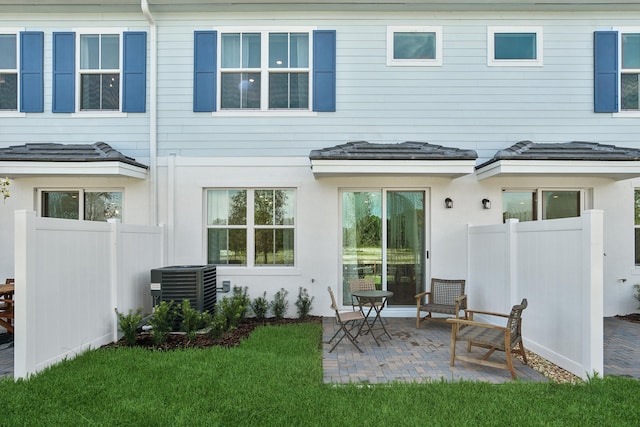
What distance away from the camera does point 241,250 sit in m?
7.61

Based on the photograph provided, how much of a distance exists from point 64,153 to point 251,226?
11.6ft

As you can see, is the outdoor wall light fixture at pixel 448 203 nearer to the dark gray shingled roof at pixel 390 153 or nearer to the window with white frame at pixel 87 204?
the dark gray shingled roof at pixel 390 153

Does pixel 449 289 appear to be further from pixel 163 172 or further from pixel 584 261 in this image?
pixel 163 172

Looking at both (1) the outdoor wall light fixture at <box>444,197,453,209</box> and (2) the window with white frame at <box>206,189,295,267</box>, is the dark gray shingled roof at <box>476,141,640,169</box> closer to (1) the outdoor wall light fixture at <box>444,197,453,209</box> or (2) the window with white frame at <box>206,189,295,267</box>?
(1) the outdoor wall light fixture at <box>444,197,453,209</box>

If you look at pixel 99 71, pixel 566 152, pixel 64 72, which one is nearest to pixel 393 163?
pixel 566 152

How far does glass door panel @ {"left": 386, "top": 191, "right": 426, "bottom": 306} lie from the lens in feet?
24.7

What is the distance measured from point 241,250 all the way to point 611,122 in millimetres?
7687

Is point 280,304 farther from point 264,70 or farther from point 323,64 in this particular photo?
point 323,64

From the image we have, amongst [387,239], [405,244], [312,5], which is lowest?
[405,244]

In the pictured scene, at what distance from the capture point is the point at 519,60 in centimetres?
757

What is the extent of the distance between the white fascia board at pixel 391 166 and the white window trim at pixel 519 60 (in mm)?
2488

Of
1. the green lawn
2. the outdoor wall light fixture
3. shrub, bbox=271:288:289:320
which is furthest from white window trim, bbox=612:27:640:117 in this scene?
shrub, bbox=271:288:289:320

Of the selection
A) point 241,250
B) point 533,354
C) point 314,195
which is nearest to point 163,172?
point 241,250

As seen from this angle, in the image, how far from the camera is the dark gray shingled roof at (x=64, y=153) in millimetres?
6653
